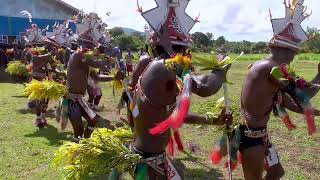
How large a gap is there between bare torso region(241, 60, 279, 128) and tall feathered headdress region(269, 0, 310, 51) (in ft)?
0.90

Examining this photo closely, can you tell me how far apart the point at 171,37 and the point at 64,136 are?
6.31 meters

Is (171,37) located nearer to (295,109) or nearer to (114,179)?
(114,179)

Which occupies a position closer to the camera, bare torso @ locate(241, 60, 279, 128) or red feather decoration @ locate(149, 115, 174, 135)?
red feather decoration @ locate(149, 115, 174, 135)

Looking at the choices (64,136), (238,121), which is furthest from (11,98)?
(238,121)

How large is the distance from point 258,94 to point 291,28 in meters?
0.77

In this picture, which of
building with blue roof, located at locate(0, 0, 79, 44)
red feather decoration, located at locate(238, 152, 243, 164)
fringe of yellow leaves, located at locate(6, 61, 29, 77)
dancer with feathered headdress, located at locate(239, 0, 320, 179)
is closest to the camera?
dancer with feathered headdress, located at locate(239, 0, 320, 179)

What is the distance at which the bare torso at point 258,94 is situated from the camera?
14.8ft

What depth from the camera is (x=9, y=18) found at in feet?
84.8

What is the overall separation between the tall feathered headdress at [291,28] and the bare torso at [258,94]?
273 mm

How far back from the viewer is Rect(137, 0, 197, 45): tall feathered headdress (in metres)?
3.78

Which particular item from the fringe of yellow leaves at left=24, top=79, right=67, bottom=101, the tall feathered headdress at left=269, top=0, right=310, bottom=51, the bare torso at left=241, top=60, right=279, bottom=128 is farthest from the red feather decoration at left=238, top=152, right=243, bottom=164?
the fringe of yellow leaves at left=24, top=79, right=67, bottom=101

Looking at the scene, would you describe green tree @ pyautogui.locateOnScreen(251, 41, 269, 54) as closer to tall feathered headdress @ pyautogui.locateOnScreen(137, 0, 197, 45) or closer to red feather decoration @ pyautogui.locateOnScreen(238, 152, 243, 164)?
red feather decoration @ pyautogui.locateOnScreen(238, 152, 243, 164)

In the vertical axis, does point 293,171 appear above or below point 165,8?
below

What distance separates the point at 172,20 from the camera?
3.84m
